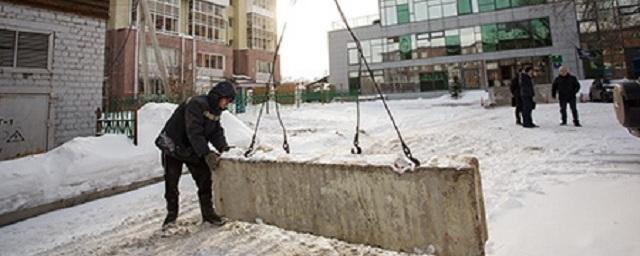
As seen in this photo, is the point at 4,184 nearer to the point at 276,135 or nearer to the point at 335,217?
the point at 335,217

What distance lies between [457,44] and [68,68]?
32.5 m

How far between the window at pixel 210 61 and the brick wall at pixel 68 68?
22201mm

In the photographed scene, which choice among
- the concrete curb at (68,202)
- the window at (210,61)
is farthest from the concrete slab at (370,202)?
the window at (210,61)

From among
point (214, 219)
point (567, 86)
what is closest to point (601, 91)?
point (567, 86)

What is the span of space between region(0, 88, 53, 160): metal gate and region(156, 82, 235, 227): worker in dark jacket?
20.8 ft

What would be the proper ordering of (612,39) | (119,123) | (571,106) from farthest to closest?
(612,39) → (571,106) → (119,123)

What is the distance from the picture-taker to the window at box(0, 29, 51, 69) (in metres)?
7.73

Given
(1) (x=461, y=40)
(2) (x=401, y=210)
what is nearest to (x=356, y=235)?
(2) (x=401, y=210)

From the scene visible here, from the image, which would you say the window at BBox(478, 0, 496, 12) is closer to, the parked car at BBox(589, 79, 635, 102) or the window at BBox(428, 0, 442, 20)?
the window at BBox(428, 0, 442, 20)

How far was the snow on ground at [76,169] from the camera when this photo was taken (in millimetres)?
5176

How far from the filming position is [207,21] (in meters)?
31.7

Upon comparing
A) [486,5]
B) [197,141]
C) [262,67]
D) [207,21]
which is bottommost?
[197,141]

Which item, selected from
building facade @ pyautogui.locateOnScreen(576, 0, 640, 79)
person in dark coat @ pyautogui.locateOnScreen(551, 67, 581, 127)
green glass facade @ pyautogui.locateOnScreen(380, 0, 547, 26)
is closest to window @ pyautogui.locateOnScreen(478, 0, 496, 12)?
green glass facade @ pyautogui.locateOnScreen(380, 0, 547, 26)

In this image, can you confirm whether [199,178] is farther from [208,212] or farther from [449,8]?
[449,8]
